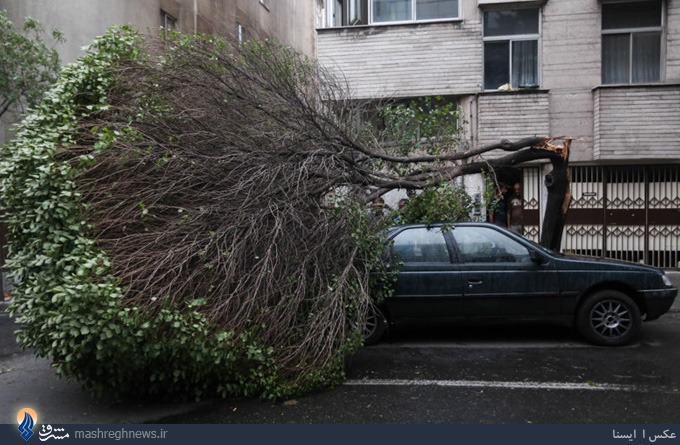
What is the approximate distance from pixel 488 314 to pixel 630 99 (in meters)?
8.16

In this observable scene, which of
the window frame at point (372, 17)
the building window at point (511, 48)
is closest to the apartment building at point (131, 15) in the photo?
the window frame at point (372, 17)

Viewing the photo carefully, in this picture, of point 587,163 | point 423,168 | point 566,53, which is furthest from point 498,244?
point 566,53

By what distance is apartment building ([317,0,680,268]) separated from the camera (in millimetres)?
12109

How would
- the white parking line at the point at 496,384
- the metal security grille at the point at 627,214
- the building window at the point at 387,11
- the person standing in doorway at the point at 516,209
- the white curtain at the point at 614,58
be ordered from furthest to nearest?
the building window at the point at 387,11, the person standing in doorway at the point at 516,209, the white curtain at the point at 614,58, the metal security grille at the point at 627,214, the white parking line at the point at 496,384

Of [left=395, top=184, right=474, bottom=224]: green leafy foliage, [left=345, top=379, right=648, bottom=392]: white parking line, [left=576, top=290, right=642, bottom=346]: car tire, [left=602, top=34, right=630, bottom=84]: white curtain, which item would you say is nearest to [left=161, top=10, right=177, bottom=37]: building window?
[left=602, top=34, right=630, bottom=84]: white curtain

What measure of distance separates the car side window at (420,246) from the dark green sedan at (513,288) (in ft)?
0.04

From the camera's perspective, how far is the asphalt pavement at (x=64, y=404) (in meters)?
4.79

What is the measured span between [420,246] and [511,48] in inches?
323

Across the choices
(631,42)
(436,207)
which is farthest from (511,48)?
(436,207)

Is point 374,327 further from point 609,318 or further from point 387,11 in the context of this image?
point 387,11

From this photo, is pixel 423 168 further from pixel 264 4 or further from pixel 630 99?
pixel 264 4

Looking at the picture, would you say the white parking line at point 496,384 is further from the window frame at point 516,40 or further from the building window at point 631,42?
the building window at point 631,42

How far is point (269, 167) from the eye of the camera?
582 centimetres

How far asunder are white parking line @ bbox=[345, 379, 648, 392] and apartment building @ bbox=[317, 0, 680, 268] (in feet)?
24.8
